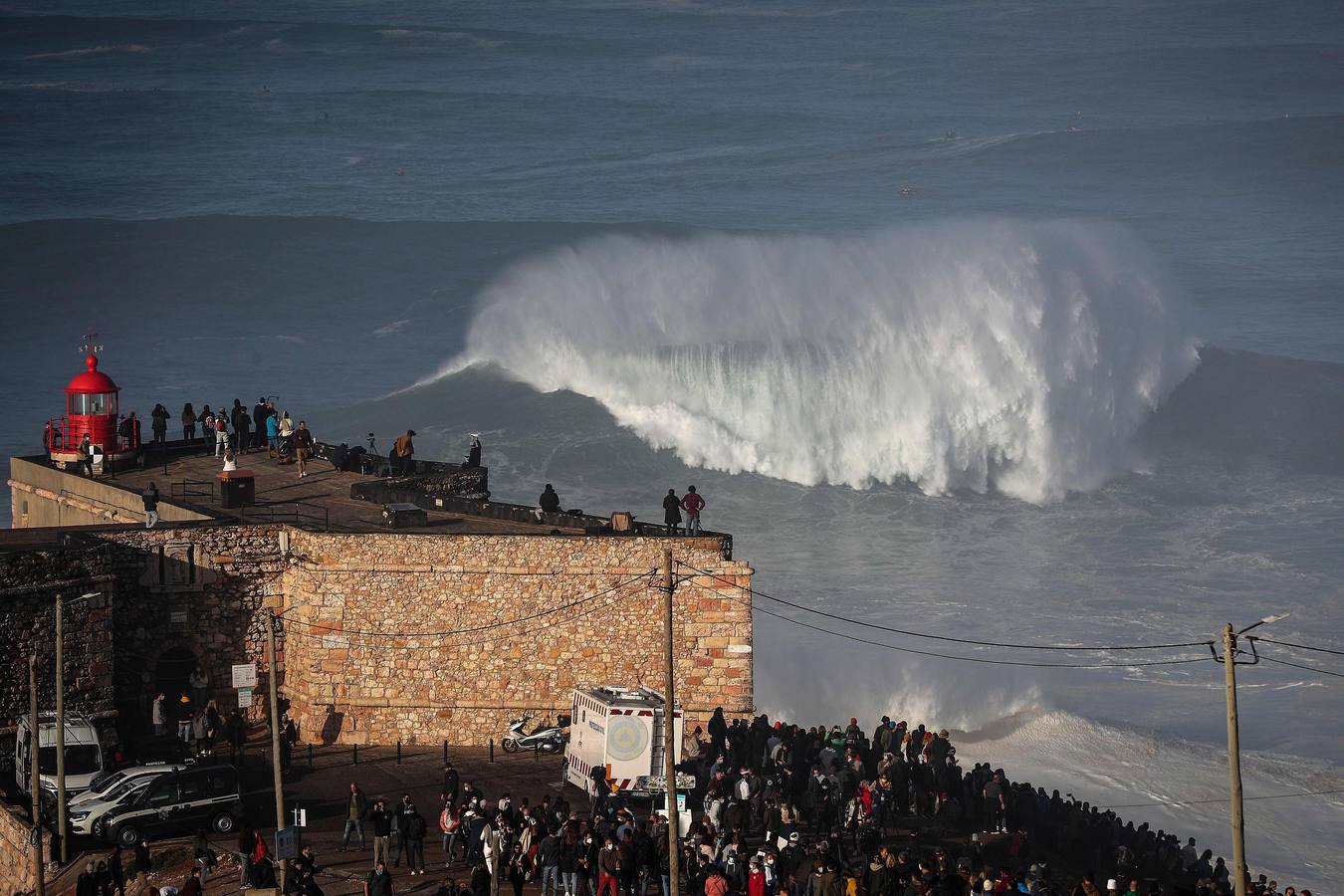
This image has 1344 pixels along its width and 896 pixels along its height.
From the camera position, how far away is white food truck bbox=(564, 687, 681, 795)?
25.0 meters

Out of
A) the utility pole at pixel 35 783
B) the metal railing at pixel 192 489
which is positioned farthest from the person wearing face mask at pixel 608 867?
the metal railing at pixel 192 489

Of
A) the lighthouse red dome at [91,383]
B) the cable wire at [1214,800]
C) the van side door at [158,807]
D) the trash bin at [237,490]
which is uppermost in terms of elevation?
the lighthouse red dome at [91,383]

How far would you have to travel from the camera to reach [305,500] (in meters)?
31.6

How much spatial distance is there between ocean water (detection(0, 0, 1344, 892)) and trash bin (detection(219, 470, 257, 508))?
936 centimetres

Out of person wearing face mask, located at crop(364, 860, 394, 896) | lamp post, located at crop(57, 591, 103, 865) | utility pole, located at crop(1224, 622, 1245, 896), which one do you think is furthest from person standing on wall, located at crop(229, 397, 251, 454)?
utility pole, located at crop(1224, 622, 1245, 896)

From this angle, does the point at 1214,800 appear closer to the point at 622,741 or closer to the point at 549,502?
the point at 622,741

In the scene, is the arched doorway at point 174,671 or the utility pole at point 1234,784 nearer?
the utility pole at point 1234,784

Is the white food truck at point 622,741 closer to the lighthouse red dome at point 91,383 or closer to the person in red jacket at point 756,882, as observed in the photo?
the person in red jacket at point 756,882

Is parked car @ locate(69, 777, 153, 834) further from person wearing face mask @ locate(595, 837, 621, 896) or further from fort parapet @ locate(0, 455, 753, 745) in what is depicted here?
person wearing face mask @ locate(595, 837, 621, 896)

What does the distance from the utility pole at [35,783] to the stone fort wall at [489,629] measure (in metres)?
4.79

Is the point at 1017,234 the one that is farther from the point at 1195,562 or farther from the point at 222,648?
the point at 222,648

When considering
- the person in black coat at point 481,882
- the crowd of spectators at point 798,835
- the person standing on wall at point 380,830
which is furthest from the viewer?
the person standing on wall at point 380,830

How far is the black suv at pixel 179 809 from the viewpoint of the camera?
928 inches

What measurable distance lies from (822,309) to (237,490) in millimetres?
32630
